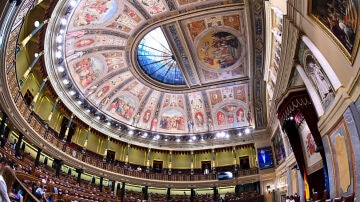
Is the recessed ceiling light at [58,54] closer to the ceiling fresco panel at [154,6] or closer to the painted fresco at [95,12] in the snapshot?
the painted fresco at [95,12]

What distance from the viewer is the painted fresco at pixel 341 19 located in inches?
195

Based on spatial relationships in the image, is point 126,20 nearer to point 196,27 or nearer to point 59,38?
point 59,38

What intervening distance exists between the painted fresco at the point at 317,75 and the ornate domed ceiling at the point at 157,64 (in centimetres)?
810

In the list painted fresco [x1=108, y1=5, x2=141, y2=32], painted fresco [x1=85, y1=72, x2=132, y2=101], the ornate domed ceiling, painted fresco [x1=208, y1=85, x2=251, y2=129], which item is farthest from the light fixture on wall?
painted fresco [x1=108, y1=5, x2=141, y2=32]

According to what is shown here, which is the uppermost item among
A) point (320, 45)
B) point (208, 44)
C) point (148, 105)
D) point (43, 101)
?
point (208, 44)

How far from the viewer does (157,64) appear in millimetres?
21766

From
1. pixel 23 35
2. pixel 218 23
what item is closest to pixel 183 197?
pixel 218 23

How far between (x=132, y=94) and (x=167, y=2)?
9.92 m

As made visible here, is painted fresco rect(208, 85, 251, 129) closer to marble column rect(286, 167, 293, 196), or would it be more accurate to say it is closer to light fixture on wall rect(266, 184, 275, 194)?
light fixture on wall rect(266, 184, 275, 194)

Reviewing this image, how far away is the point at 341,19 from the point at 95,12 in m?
14.1

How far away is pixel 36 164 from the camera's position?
14500 mm

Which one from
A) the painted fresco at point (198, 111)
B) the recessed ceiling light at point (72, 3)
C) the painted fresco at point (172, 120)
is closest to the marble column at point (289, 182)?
the painted fresco at point (198, 111)

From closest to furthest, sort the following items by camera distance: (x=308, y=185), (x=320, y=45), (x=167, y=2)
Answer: (x=320, y=45) < (x=308, y=185) < (x=167, y=2)

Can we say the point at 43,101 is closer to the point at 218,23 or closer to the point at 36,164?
the point at 36,164
